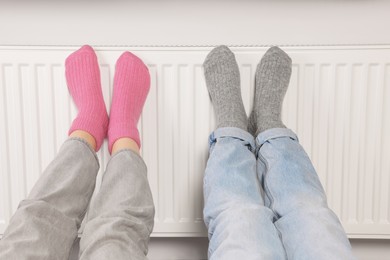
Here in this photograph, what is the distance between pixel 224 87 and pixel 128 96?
0.70ft

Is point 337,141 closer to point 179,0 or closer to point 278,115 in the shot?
point 278,115

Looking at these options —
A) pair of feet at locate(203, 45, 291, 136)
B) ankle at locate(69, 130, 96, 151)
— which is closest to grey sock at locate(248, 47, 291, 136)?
pair of feet at locate(203, 45, 291, 136)

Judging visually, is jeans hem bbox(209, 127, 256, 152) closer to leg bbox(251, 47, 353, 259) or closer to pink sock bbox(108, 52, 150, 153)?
leg bbox(251, 47, 353, 259)

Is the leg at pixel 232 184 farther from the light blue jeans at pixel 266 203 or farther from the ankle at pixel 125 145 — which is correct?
the ankle at pixel 125 145

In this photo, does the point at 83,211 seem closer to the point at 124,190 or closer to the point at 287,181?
the point at 124,190

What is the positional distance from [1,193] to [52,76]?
0.30m

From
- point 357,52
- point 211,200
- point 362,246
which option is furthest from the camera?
point 362,246

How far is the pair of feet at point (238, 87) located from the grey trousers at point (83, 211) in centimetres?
23

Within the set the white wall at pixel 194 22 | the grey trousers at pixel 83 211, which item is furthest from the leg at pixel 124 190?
the white wall at pixel 194 22

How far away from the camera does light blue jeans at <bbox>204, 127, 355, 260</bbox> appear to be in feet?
2.48

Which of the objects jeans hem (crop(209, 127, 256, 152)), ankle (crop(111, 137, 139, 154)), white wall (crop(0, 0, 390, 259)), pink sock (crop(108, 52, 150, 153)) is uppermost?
white wall (crop(0, 0, 390, 259))

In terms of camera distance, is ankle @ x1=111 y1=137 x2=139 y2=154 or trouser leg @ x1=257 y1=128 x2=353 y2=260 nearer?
trouser leg @ x1=257 y1=128 x2=353 y2=260

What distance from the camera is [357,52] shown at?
3.41ft

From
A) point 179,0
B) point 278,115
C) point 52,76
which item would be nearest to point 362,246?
point 278,115
